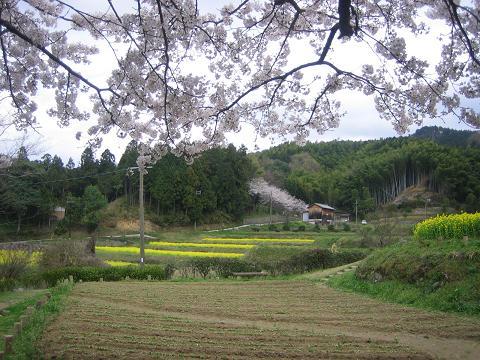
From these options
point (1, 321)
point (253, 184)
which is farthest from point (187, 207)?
point (1, 321)

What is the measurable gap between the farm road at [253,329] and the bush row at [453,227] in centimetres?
316

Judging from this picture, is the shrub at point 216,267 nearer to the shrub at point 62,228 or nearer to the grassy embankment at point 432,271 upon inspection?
the grassy embankment at point 432,271

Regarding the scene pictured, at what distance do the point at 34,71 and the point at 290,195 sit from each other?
196ft

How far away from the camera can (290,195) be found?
63.9 metres

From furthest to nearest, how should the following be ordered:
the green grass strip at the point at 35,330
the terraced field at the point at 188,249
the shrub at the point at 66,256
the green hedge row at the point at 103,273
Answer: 1. the terraced field at the point at 188,249
2. the shrub at the point at 66,256
3. the green hedge row at the point at 103,273
4. the green grass strip at the point at 35,330

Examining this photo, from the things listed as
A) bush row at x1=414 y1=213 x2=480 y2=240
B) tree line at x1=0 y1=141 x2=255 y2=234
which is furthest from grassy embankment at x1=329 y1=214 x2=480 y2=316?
tree line at x1=0 y1=141 x2=255 y2=234

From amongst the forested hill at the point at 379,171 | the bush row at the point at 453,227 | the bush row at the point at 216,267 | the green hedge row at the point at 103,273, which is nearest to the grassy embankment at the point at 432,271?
the bush row at the point at 453,227

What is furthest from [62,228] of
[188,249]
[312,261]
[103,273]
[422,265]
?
[422,265]

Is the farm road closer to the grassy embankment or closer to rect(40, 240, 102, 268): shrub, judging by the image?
the grassy embankment

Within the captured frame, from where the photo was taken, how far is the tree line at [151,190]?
40.8 meters

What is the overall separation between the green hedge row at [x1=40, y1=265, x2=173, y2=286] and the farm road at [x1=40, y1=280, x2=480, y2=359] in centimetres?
552

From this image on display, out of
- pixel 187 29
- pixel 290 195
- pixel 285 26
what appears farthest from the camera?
pixel 290 195

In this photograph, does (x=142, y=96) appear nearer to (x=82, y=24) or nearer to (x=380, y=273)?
(x=82, y=24)

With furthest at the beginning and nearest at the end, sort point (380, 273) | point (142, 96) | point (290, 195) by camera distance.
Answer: point (290, 195) < point (380, 273) < point (142, 96)
